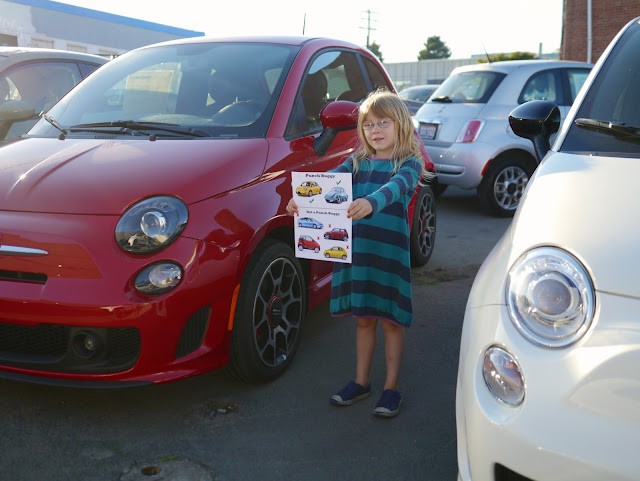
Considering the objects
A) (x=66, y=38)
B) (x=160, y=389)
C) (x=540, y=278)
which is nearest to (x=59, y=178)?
(x=160, y=389)

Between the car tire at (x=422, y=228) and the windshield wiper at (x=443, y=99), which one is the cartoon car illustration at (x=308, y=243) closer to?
the car tire at (x=422, y=228)

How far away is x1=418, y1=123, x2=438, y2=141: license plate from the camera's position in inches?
327

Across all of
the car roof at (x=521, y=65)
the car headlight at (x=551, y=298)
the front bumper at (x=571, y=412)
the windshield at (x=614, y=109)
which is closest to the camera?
the front bumper at (x=571, y=412)

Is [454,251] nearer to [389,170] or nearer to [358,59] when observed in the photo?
[358,59]

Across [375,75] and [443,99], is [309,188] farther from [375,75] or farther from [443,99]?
[443,99]

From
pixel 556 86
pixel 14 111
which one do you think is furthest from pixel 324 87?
pixel 556 86

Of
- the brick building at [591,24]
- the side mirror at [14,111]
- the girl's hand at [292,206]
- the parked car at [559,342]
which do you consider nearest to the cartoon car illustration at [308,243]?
the girl's hand at [292,206]

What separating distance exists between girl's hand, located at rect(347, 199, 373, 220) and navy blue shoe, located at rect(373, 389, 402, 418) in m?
0.87

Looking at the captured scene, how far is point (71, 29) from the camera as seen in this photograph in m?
36.2

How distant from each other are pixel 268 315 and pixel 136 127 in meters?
1.24

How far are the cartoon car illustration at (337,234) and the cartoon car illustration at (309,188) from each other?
0.54 feet

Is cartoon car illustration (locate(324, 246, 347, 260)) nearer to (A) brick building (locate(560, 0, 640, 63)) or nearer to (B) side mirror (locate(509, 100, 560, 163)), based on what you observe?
(B) side mirror (locate(509, 100, 560, 163))

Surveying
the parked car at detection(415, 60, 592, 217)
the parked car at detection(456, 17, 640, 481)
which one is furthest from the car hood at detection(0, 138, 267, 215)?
the parked car at detection(415, 60, 592, 217)

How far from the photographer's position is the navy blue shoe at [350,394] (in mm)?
3295
